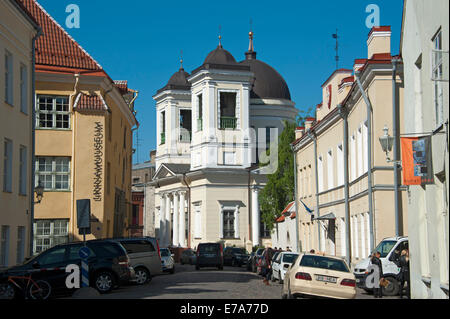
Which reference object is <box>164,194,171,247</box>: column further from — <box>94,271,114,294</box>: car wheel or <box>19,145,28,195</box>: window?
<box>94,271,114,294</box>: car wheel

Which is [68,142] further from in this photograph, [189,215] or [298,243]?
[189,215]

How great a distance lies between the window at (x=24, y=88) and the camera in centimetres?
2720

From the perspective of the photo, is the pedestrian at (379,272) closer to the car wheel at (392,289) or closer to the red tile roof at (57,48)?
the car wheel at (392,289)

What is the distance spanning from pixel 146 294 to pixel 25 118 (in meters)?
8.31

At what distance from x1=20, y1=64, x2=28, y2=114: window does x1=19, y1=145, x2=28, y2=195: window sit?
1.39 meters

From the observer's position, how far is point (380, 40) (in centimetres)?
3086

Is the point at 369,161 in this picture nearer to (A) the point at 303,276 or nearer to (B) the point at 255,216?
(A) the point at 303,276

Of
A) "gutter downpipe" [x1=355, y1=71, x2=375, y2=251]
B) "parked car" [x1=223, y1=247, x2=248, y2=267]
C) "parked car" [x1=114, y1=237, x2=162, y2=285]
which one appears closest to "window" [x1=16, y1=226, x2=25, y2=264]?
"parked car" [x1=114, y1=237, x2=162, y2=285]

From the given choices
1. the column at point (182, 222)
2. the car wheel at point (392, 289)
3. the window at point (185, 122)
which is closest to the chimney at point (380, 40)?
the car wheel at point (392, 289)

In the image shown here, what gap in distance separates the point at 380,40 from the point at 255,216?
45408mm

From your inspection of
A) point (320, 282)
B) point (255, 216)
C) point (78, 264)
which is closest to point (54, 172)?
point (78, 264)

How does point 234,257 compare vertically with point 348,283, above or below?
below

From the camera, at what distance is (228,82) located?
74.7 metres

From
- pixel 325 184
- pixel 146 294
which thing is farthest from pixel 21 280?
pixel 325 184
